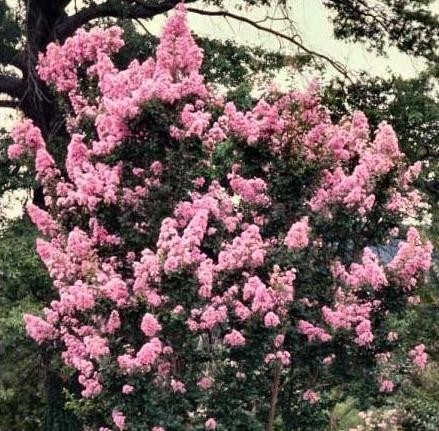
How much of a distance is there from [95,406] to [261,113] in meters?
3.30

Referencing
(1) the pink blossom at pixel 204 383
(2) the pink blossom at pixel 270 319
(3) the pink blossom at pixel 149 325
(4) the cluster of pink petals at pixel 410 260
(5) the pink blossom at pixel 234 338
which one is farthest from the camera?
(1) the pink blossom at pixel 204 383

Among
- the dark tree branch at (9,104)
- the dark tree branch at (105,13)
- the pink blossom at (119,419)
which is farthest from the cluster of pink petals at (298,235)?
the dark tree branch at (9,104)

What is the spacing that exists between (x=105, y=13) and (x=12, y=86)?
2.03 metres

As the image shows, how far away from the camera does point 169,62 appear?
8.04 metres

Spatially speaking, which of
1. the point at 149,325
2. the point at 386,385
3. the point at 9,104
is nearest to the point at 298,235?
the point at 149,325

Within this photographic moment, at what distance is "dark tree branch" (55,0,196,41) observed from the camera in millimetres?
14203

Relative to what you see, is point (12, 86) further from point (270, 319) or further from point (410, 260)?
point (410, 260)

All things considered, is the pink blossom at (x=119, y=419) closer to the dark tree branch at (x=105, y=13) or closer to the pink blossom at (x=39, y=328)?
the pink blossom at (x=39, y=328)

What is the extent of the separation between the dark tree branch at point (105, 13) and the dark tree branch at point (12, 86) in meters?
1.09

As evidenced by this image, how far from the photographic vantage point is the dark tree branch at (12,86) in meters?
14.6

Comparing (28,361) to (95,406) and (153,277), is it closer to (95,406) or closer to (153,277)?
(95,406)

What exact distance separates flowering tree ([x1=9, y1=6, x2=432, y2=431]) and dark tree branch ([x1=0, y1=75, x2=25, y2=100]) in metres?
5.90

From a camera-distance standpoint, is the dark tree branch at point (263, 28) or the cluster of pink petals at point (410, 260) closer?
the cluster of pink petals at point (410, 260)

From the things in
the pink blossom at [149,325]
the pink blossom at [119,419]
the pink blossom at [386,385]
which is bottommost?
the pink blossom at [119,419]
